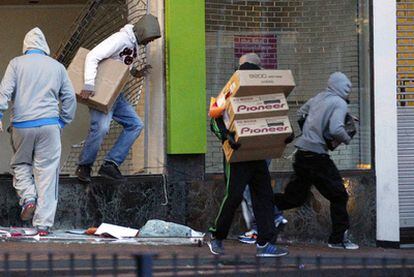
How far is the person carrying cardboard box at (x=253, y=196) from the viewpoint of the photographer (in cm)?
784

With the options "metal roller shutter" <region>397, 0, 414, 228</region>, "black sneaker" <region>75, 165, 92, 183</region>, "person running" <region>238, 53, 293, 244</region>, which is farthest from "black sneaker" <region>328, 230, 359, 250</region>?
"black sneaker" <region>75, 165, 92, 183</region>

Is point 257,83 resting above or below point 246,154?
above

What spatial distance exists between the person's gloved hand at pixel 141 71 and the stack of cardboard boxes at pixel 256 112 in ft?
5.79

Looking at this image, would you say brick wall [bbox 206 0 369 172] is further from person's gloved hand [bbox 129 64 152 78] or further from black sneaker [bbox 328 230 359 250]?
black sneaker [bbox 328 230 359 250]

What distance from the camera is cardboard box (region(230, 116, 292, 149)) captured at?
776cm

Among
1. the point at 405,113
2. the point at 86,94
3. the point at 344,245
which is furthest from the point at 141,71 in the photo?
the point at 405,113

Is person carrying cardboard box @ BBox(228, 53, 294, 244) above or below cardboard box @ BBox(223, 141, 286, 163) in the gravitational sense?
below

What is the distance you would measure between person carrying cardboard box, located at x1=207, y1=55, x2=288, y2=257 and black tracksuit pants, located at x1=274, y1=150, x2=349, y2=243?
1.00 metres

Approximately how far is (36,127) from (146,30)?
153 centimetres

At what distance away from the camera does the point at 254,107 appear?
7.81 meters

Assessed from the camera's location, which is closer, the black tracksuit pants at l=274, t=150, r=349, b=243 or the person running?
the black tracksuit pants at l=274, t=150, r=349, b=243

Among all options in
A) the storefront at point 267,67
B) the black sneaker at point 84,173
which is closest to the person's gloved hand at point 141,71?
the storefront at point 267,67

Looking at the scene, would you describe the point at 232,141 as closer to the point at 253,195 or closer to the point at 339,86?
the point at 253,195

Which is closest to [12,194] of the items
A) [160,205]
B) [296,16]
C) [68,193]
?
[68,193]
